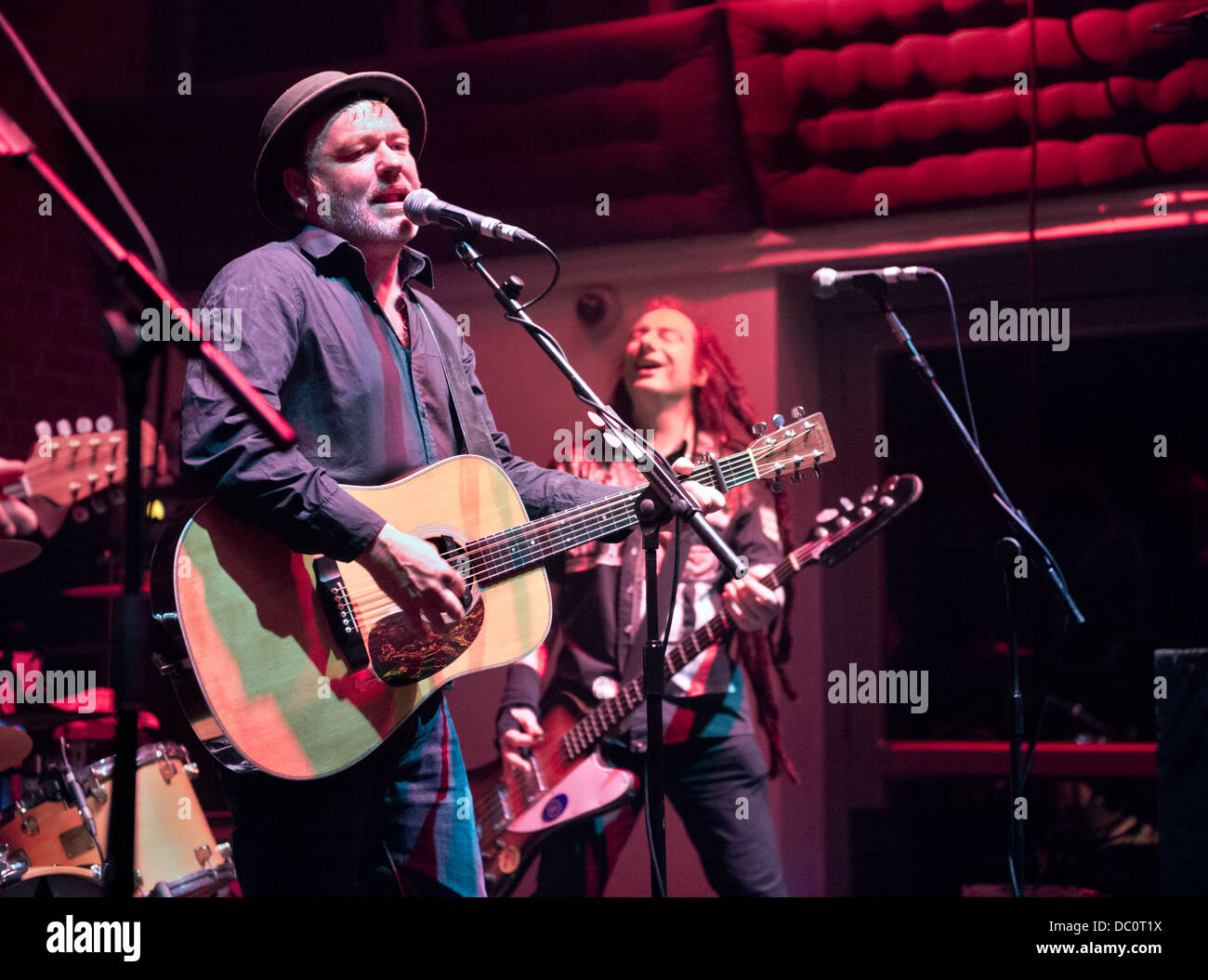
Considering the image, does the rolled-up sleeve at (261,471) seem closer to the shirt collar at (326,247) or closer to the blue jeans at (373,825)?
the shirt collar at (326,247)

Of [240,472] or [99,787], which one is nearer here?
[240,472]

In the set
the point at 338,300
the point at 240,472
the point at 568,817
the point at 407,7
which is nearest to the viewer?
the point at 240,472

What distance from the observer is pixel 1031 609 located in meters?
3.50

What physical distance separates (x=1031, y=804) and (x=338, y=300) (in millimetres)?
2523

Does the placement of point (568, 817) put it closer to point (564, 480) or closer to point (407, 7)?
point (564, 480)

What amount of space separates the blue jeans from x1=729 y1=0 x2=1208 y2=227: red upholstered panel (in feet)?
6.70

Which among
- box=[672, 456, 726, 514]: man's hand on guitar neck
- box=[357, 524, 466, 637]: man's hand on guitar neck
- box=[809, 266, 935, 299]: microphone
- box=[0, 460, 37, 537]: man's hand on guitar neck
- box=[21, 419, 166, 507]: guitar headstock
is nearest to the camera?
box=[357, 524, 466, 637]: man's hand on guitar neck

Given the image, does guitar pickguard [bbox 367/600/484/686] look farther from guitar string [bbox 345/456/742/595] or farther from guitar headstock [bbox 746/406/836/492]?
guitar headstock [bbox 746/406/836/492]

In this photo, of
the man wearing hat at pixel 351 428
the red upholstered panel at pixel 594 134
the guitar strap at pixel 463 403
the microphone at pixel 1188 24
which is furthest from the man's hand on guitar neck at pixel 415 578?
the microphone at pixel 1188 24

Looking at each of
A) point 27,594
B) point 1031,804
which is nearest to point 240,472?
point 27,594

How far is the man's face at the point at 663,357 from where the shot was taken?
3.57 metres

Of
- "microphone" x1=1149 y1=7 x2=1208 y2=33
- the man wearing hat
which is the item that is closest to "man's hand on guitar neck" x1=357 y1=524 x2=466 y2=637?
the man wearing hat

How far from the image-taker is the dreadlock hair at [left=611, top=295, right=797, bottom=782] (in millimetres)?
3477

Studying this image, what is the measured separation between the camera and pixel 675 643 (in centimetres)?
335
